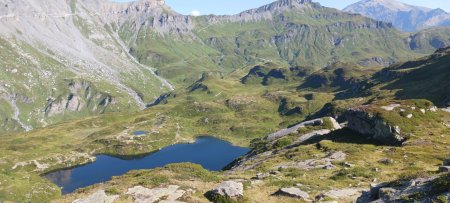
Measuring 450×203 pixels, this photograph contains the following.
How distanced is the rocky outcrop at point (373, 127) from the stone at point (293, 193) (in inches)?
1776

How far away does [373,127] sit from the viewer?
277 ft

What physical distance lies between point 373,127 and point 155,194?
2281 inches

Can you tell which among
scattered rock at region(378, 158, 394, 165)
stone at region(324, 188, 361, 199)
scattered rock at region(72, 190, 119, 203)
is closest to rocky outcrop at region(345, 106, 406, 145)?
scattered rock at region(378, 158, 394, 165)

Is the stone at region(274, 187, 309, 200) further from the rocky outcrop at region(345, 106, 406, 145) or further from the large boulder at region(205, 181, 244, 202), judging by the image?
the rocky outcrop at region(345, 106, 406, 145)

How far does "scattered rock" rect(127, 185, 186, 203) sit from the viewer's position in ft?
128

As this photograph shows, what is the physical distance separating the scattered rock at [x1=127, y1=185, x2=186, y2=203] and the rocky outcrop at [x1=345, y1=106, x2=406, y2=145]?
53212 millimetres

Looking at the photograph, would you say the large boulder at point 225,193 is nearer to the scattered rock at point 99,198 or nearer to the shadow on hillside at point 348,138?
the scattered rock at point 99,198

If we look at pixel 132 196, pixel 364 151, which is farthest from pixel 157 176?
pixel 364 151

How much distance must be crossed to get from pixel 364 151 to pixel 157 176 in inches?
1599

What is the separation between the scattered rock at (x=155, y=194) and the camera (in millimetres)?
38875

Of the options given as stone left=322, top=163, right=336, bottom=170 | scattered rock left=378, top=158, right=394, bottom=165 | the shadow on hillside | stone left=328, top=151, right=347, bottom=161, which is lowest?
the shadow on hillside

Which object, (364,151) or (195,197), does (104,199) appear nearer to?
(195,197)

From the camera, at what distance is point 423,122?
88188mm

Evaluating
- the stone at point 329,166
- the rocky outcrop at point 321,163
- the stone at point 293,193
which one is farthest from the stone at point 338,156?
the stone at point 293,193
